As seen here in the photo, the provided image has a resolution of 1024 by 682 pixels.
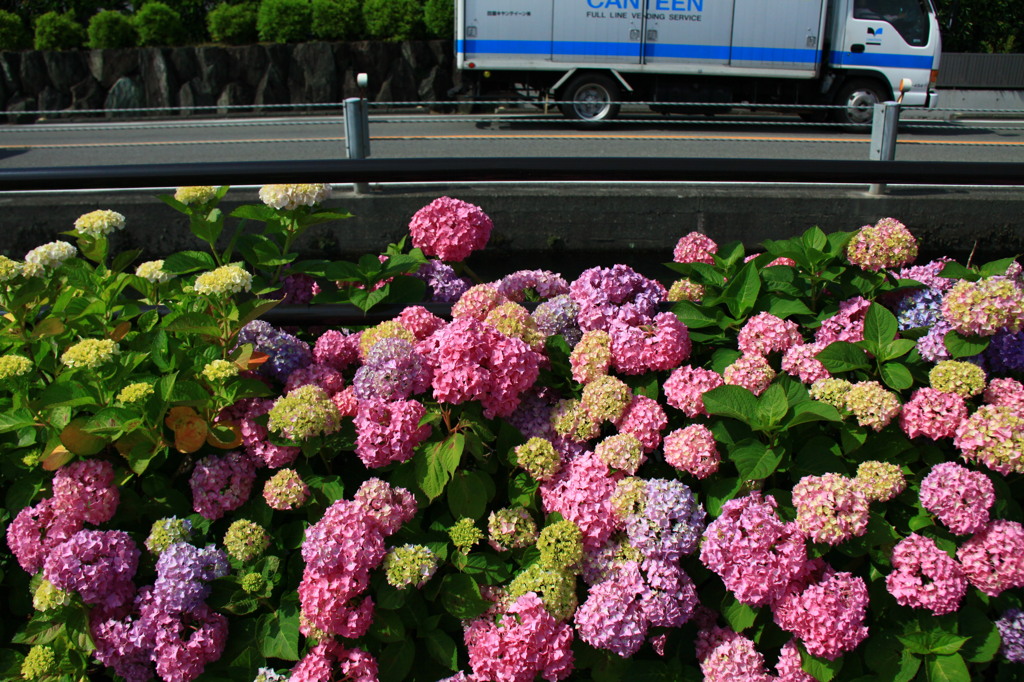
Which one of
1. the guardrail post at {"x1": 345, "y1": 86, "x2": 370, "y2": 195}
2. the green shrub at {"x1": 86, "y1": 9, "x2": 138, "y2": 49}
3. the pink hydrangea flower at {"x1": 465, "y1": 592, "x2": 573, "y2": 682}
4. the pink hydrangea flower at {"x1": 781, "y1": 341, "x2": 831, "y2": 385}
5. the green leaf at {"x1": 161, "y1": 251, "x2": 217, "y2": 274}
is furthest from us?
the green shrub at {"x1": 86, "y1": 9, "x2": 138, "y2": 49}

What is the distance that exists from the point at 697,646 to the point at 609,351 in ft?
2.10

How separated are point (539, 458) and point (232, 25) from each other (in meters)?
20.6

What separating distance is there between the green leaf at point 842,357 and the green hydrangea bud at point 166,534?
138 cm

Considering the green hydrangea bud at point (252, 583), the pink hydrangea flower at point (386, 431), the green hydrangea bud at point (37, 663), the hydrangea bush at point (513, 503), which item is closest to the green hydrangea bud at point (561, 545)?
the hydrangea bush at point (513, 503)

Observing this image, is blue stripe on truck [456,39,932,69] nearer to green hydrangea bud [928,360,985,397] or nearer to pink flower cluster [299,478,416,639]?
green hydrangea bud [928,360,985,397]

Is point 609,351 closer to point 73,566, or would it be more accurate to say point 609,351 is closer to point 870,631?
point 870,631

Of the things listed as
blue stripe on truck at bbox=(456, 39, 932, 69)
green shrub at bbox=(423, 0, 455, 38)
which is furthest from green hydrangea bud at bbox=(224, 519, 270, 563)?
green shrub at bbox=(423, 0, 455, 38)

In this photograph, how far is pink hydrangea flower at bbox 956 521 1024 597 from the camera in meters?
1.62

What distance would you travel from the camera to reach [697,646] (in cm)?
168

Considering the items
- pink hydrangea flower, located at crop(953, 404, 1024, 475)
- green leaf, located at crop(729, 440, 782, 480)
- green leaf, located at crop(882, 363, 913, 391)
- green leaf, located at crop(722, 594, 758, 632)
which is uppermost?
green leaf, located at crop(882, 363, 913, 391)

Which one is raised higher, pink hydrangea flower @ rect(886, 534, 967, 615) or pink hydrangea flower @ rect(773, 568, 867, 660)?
pink hydrangea flower @ rect(886, 534, 967, 615)

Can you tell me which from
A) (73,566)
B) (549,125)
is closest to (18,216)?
(73,566)

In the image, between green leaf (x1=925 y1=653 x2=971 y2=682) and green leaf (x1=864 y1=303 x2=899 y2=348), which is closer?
green leaf (x1=925 y1=653 x2=971 y2=682)

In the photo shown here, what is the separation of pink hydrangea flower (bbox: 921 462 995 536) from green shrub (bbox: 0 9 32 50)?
23.2 metres
